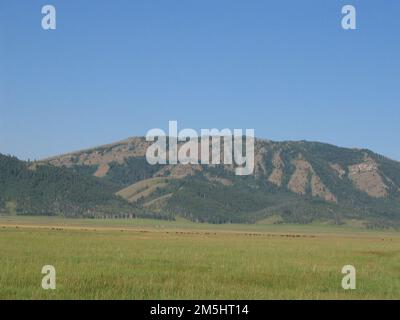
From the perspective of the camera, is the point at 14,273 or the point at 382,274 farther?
the point at 382,274

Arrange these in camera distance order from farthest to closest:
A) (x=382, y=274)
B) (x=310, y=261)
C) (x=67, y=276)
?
1. (x=310, y=261)
2. (x=382, y=274)
3. (x=67, y=276)

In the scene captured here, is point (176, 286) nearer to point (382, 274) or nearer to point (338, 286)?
point (338, 286)

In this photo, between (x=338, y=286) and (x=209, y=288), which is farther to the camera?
(x=338, y=286)

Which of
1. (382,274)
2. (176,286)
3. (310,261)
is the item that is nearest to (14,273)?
(176,286)
